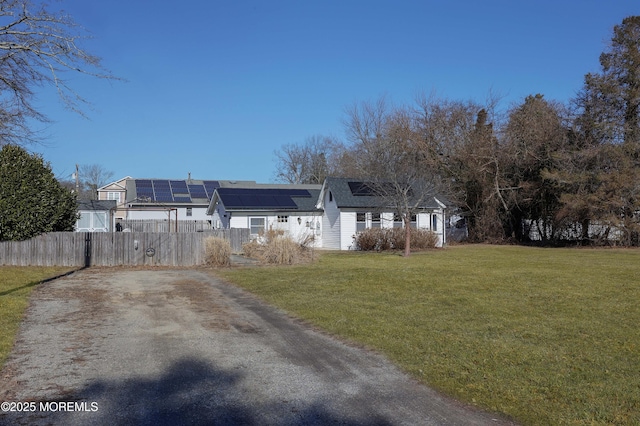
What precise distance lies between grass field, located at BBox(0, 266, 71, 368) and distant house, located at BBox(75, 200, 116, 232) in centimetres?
1565

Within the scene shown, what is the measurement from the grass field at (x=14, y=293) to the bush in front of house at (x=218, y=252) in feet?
16.4

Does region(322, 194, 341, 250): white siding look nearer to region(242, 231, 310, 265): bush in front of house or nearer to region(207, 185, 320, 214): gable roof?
region(207, 185, 320, 214): gable roof

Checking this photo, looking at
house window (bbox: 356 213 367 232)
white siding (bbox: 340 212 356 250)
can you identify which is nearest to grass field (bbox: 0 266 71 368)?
white siding (bbox: 340 212 356 250)

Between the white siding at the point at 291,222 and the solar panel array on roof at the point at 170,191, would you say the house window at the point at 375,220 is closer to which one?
the white siding at the point at 291,222

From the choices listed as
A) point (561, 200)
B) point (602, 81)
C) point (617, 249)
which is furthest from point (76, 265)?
point (602, 81)

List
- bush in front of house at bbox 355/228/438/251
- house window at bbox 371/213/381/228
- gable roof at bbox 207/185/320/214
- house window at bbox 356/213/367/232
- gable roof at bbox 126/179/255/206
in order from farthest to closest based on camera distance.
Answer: gable roof at bbox 126/179/255/206 < house window at bbox 371/213/381/228 < gable roof at bbox 207/185/320/214 < house window at bbox 356/213/367/232 < bush in front of house at bbox 355/228/438/251

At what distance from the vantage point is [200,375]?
580 cm

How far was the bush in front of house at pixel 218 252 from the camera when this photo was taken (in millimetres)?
19500

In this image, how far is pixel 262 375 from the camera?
→ 5.82 m

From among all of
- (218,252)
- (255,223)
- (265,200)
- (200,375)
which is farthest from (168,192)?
(200,375)

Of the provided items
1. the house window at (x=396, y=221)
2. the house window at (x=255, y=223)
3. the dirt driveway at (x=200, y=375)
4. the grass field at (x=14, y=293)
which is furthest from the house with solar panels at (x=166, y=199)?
the dirt driveway at (x=200, y=375)

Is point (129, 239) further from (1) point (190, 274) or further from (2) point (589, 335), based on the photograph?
(2) point (589, 335)

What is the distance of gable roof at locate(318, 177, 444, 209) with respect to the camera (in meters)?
30.8

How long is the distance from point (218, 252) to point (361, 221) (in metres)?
13.5
